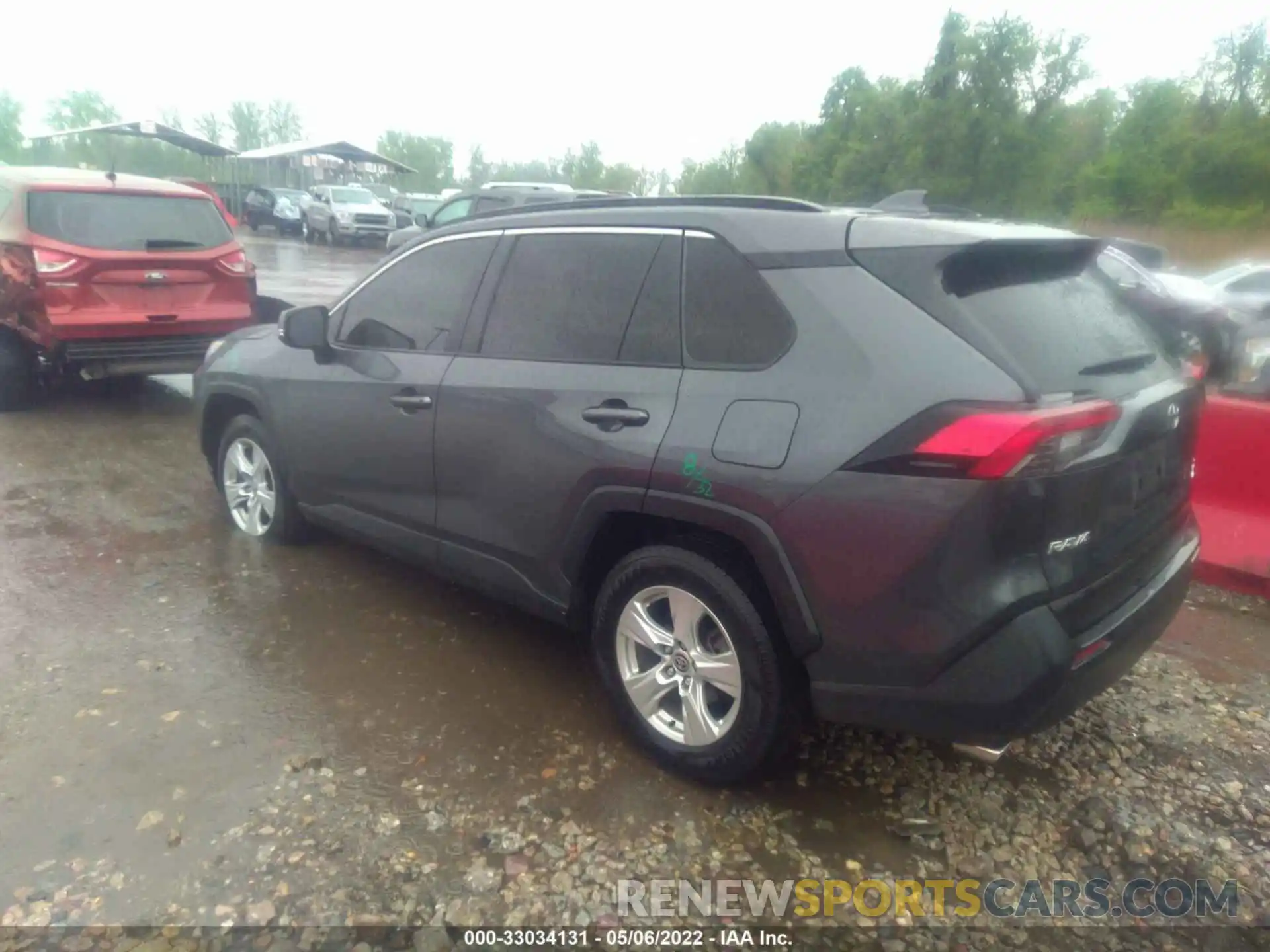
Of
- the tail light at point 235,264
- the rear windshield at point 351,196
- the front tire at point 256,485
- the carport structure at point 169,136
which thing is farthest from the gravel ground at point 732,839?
the rear windshield at point 351,196

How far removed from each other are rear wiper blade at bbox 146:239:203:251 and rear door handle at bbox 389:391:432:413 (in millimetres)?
4391

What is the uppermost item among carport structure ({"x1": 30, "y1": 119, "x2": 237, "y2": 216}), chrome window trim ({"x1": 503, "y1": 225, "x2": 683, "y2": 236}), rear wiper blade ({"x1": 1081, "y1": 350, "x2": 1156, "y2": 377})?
carport structure ({"x1": 30, "y1": 119, "x2": 237, "y2": 216})

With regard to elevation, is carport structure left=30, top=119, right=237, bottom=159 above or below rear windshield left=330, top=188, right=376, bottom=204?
above

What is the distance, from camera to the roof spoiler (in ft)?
10.8

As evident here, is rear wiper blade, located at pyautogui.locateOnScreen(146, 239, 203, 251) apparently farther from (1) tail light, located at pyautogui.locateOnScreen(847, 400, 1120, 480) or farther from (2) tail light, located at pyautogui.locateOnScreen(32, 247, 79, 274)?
(1) tail light, located at pyautogui.locateOnScreen(847, 400, 1120, 480)

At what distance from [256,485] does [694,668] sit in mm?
2916

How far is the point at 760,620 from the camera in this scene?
8.91 feet

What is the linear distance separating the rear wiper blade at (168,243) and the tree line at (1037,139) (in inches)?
1047

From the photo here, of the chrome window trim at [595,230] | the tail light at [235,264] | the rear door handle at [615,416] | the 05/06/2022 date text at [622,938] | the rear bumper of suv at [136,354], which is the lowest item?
the 05/06/2022 date text at [622,938]

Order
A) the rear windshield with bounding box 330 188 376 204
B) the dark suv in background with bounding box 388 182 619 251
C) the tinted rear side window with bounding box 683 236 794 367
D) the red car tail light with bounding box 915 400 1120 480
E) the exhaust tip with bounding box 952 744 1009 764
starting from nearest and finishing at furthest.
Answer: the red car tail light with bounding box 915 400 1120 480 → the exhaust tip with bounding box 952 744 1009 764 → the tinted rear side window with bounding box 683 236 794 367 → the dark suv in background with bounding box 388 182 619 251 → the rear windshield with bounding box 330 188 376 204

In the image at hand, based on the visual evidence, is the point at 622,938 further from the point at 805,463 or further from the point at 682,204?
the point at 682,204

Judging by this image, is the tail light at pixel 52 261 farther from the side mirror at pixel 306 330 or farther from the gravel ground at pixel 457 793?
the side mirror at pixel 306 330

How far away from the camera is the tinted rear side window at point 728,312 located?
2.74m

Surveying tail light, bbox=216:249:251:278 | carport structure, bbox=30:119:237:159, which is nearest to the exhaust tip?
tail light, bbox=216:249:251:278
